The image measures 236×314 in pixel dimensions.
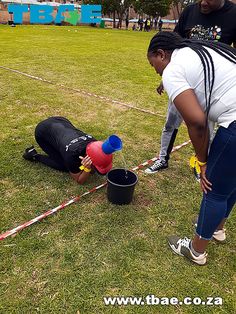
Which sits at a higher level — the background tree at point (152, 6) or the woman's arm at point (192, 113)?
the background tree at point (152, 6)

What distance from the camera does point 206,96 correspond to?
5.72 feet

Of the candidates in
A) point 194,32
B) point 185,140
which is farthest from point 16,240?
point 185,140

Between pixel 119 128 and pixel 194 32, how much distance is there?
2.14 meters

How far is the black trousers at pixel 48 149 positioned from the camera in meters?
3.46

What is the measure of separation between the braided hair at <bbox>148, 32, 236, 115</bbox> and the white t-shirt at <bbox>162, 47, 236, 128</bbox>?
2cm

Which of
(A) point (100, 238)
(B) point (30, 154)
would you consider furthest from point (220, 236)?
(B) point (30, 154)

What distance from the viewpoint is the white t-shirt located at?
165cm

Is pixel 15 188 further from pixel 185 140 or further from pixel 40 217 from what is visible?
pixel 185 140

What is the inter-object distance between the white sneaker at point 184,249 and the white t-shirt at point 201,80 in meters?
Result: 1.14

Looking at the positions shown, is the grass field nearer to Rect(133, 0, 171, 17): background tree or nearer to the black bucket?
the black bucket

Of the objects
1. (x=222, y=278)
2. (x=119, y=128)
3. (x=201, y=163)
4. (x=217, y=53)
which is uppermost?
(x=217, y=53)

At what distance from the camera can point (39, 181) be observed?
3.34m

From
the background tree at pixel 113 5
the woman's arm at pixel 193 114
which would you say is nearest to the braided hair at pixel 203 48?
the woman's arm at pixel 193 114

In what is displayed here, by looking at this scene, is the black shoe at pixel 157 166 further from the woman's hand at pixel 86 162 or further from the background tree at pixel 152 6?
the background tree at pixel 152 6
